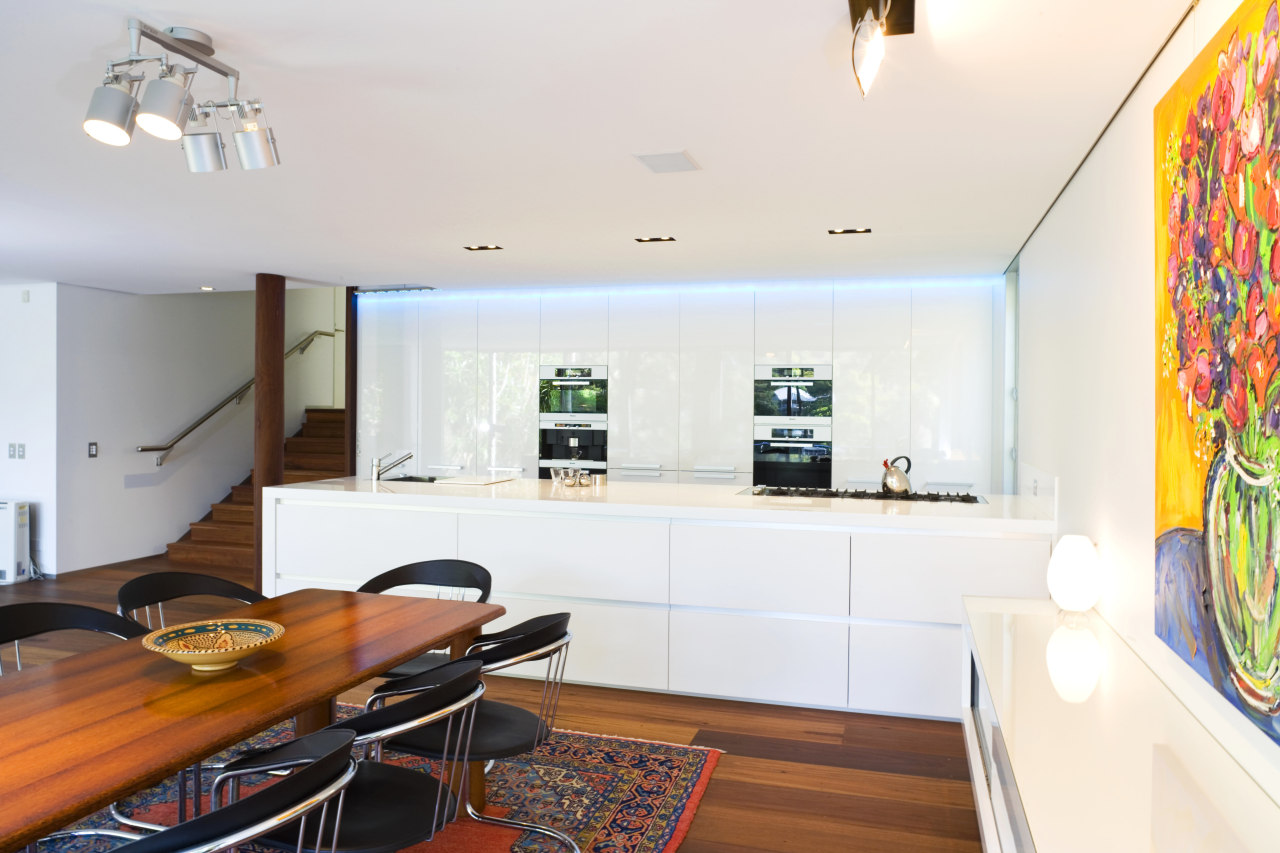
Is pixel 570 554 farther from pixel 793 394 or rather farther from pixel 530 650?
pixel 793 394

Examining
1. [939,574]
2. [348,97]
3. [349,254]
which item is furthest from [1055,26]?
[349,254]

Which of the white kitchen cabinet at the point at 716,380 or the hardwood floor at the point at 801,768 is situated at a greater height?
the white kitchen cabinet at the point at 716,380

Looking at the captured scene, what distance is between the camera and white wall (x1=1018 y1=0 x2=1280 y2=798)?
2.02m

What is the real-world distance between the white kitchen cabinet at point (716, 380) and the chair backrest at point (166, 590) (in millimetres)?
4012

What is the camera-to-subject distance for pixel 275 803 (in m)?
1.55

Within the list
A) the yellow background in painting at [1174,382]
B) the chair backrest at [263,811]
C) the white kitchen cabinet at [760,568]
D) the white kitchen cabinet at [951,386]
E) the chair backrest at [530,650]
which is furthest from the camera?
the white kitchen cabinet at [951,386]

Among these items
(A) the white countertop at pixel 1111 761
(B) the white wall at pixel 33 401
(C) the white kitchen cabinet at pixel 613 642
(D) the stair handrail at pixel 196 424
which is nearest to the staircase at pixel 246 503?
(D) the stair handrail at pixel 196 424

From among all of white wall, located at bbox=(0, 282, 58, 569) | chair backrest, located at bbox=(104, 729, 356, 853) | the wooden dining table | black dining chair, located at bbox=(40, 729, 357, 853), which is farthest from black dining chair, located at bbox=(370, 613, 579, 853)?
white wall, located at bbox=(0, 282, 58, 569)

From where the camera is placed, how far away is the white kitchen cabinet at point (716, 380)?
6.64 meters

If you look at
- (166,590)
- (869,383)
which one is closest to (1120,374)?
(166,590)

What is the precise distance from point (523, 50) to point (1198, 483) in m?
2.02

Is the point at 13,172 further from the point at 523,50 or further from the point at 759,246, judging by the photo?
the point at 759,246

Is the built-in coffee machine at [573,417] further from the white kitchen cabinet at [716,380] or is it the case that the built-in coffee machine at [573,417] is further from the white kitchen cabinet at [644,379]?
the white kitchen cabinet at [716,380]

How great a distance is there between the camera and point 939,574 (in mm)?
3867
